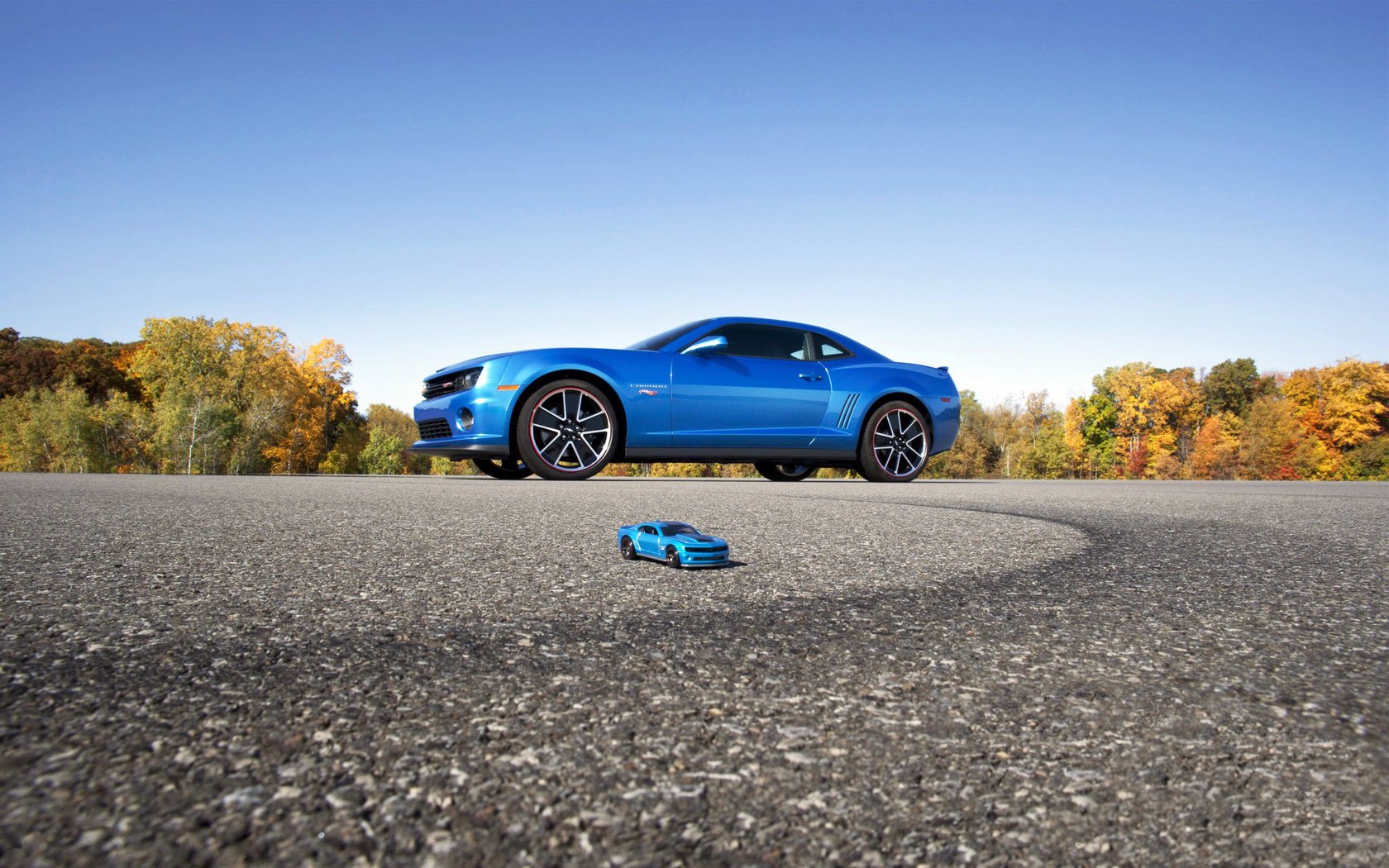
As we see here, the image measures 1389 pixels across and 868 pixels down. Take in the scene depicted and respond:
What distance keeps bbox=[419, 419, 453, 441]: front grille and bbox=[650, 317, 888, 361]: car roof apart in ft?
7.13

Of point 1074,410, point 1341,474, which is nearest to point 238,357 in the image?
point 1074,410

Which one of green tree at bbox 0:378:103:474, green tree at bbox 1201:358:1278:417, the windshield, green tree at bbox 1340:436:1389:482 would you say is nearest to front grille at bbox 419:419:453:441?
the windshield

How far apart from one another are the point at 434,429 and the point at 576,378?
57.5 inches

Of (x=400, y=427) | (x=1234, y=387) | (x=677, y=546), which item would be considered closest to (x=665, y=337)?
(x=677, y=546)

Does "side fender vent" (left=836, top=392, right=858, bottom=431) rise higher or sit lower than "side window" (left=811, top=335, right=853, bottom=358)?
lower

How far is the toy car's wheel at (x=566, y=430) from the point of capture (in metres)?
7.43

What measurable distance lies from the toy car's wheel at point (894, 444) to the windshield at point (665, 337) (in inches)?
83.7

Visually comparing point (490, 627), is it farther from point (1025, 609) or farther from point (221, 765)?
point (1025, 609)

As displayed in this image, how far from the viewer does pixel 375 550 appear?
2914 mm

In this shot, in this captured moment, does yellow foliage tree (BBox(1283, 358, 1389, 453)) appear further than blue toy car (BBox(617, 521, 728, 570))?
Yes

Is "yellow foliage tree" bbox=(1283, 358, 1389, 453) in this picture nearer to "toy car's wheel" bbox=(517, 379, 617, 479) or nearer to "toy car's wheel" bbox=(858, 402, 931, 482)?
"toy car's wheel" bbox=(858, 402, 931, 482)

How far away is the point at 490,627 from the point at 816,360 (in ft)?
23.2

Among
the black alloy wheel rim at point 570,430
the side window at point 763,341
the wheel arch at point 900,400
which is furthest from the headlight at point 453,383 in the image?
the wheel arch at point 900,400

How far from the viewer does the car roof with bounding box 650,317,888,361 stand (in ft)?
26.5
